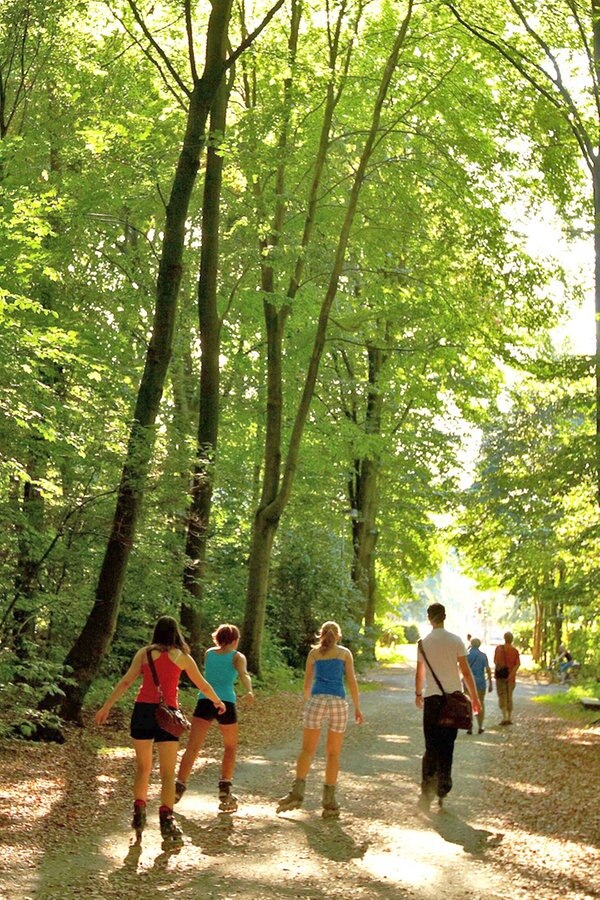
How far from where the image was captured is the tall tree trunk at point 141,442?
14039 millimetres

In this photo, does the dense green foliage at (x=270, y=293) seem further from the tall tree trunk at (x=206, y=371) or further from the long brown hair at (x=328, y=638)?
the long brown hair at (x=328, y=638)

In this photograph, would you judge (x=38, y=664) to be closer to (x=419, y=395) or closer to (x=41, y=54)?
(x=41, y=54)

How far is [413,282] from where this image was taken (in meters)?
24.4

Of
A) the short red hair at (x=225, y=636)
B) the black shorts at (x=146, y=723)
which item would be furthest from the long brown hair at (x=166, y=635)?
the short red hair at (x=225, y=636)

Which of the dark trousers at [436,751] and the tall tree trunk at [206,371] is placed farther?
the tall tree trunk at [206,371]

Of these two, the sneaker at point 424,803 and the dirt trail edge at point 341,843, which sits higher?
the sneaker at point 424,803

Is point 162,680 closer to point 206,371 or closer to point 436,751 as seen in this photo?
point 436,751

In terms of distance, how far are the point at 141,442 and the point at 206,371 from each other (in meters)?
6.54

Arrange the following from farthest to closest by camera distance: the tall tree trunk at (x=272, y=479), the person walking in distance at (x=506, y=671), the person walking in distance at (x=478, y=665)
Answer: the tall tree trunk at (x=272, y=479)
the person walking in distance at (x=506, y=671)
the person walking in distance at (x=478, y=665)

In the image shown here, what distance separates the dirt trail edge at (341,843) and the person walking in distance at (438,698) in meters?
0.28

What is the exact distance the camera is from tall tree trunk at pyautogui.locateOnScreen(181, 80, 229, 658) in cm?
1897

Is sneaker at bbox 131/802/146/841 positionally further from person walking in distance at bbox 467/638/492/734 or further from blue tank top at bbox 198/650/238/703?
person walking in distance at bbox 467/638/492/734

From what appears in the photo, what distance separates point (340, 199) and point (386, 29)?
408 centimetres

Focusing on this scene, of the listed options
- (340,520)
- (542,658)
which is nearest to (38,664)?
(340,520)
